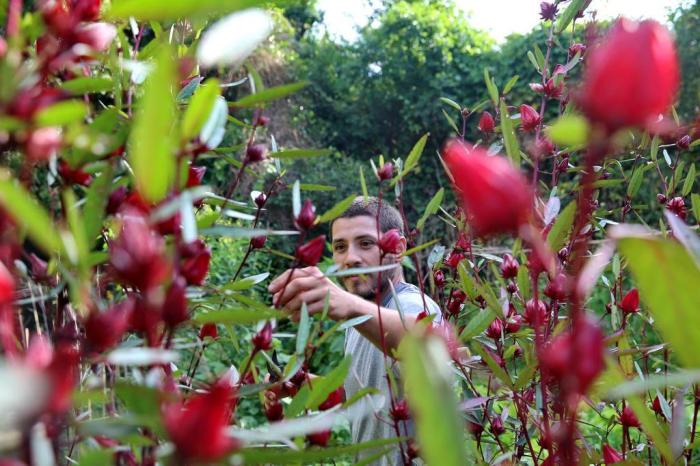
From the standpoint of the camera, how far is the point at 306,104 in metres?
7.81

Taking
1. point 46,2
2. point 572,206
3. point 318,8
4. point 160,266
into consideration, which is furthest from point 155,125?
point 318,8

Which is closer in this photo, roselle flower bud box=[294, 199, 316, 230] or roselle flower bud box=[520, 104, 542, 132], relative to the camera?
roselle flower bud box=[294, 199, 316, 230]

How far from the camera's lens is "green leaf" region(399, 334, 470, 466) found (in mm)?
243

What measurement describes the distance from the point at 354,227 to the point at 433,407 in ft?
4.66

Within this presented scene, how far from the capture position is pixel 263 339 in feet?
1.59

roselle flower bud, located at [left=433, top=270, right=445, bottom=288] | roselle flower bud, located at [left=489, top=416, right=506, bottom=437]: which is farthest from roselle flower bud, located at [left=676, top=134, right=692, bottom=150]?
roselle flower bud, located at [left=489, top=416, right=506, bottom=437]

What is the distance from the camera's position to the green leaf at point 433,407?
0.24 m

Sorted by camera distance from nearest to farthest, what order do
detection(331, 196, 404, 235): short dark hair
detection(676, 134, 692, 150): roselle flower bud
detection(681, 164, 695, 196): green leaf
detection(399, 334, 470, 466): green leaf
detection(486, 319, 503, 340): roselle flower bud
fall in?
detection(399, 334, 470, 466): green leaf, detection(486, 319, 503, 340): roselle flower bud, detection(681, 164, 695, 196): green leaf, detection(676, 134, 692, 150): roselle flower bud, detection(331, 196, 404, 235): short dark hair

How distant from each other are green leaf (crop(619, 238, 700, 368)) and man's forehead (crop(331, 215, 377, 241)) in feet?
4.22

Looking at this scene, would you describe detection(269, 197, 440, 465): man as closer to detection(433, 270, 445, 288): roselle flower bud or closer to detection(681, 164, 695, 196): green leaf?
detection(433, 270, 445, 288): roselle flower bud

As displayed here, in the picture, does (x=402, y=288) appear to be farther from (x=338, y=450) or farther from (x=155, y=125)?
(x=155, y=125)

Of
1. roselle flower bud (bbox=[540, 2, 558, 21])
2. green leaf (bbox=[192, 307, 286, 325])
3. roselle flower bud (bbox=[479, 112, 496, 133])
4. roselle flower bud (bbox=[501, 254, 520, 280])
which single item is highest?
roselle flower bud (bbox=[540, 2, 558, 21])

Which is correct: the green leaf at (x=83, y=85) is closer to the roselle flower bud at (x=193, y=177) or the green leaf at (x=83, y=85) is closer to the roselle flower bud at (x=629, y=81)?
the roselle flower bud at (x=193, y=177)

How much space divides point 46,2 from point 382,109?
7662 mm
